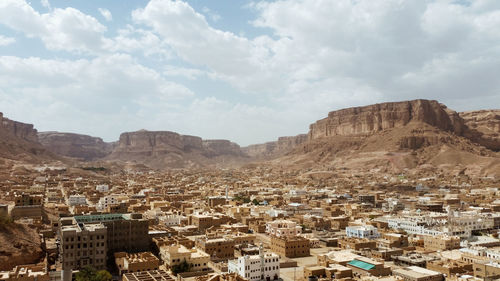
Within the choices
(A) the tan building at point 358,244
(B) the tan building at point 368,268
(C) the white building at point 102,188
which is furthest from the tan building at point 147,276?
(C) the white building at point 102,188

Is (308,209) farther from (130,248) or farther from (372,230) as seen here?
(130,248)

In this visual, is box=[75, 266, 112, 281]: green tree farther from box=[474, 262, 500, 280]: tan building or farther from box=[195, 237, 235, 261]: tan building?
box=[474, 262, 500, 280]: tan building

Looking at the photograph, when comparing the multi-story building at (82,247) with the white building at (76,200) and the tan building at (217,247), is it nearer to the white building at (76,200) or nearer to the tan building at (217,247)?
the tan building at (217,247)

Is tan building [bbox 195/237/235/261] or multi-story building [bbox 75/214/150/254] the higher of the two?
multi-story building [bbox 75/214/150/254]

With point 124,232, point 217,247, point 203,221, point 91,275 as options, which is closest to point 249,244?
point 217,247

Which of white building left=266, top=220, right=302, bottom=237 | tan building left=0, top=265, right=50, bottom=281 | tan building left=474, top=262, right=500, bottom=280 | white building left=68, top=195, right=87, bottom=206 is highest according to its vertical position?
white building left=68, top=195, right=87, bottom=206

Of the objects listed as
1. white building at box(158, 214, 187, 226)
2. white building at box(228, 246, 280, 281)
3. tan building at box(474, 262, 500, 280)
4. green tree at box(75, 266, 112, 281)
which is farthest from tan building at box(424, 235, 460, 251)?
green tree at box(75, 266, 112, 281)
